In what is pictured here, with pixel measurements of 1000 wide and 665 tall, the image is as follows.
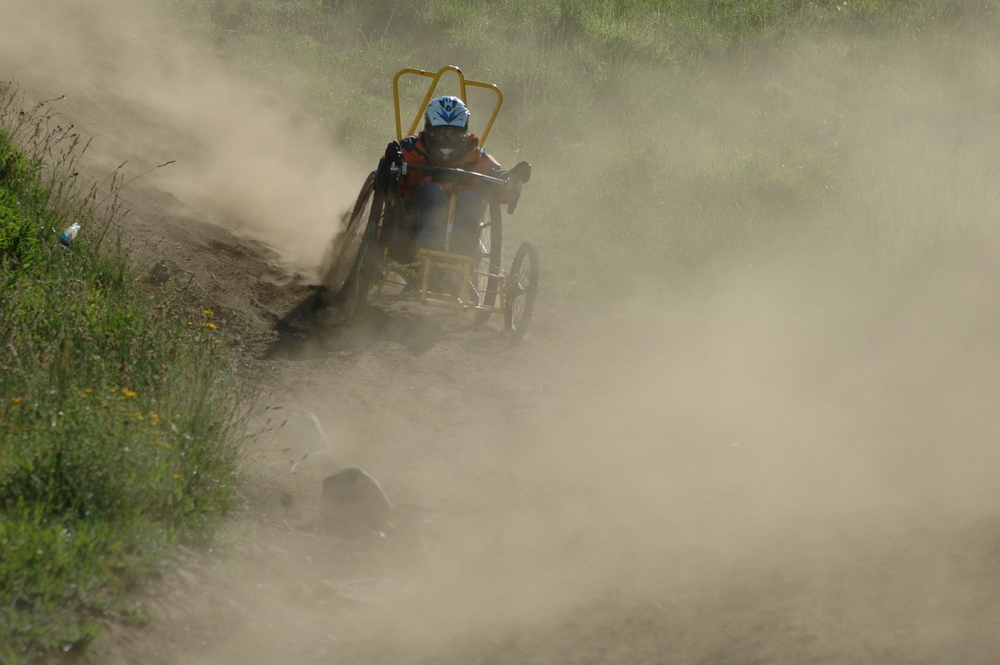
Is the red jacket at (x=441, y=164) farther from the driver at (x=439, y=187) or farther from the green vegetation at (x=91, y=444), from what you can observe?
the green vegetation at (x=91, y=444)

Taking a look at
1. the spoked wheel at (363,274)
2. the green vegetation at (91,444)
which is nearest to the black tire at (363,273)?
the spoked wheel at (363,274)

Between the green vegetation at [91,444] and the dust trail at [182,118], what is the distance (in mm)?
4236

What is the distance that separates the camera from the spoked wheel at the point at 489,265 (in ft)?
28.7

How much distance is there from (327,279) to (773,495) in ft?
16.6

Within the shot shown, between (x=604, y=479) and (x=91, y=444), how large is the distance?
3.03 metres

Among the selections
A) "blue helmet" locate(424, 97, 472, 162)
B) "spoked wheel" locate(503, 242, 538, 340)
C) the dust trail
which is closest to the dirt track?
"spoked wheel" locate(503, 242, 538, 340)

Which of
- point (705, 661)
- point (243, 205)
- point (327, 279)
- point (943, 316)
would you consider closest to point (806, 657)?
point (705, 661)

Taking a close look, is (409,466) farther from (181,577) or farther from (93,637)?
(93,637)

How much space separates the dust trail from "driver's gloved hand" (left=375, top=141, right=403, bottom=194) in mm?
1745

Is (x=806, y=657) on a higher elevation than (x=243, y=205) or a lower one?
lower

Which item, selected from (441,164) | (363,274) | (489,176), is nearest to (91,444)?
(363,274)

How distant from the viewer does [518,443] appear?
254 inches

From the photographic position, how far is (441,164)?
29.1ft

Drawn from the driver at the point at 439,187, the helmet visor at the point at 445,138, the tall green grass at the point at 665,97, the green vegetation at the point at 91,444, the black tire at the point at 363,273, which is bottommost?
the green vegetation at the point at 91,444
